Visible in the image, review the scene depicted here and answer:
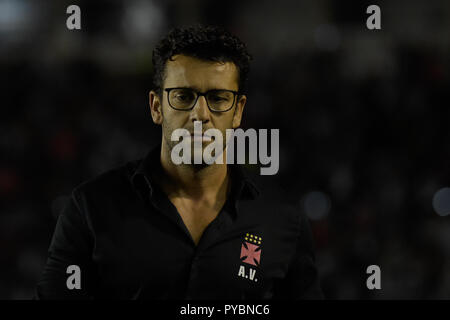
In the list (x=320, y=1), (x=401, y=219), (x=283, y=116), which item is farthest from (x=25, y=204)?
(x=320, y=1)

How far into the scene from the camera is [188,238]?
54.7 inches

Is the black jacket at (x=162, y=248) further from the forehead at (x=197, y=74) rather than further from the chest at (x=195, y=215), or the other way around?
the forehead at (x=197, y=74)

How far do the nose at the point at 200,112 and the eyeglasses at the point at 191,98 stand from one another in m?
0.01

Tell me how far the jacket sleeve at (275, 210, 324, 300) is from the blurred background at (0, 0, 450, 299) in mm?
2550

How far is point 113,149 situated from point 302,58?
236 cm

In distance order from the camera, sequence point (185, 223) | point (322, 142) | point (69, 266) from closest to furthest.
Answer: point (69, 266) → point (185, 223) → point (322, 142)

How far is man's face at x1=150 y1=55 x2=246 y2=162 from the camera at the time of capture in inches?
54.2

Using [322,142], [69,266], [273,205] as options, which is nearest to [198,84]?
[273,205]

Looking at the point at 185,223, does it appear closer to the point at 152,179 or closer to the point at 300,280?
the point at 152,179

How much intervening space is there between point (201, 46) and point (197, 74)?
0.08 m

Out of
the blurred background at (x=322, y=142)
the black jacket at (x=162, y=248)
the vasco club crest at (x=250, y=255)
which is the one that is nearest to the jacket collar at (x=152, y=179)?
the black jacket at (x=162, y=248)

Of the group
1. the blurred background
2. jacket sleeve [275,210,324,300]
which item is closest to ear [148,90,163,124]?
jacket sleeve [275,210,324,300]

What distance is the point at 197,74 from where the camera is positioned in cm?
138
